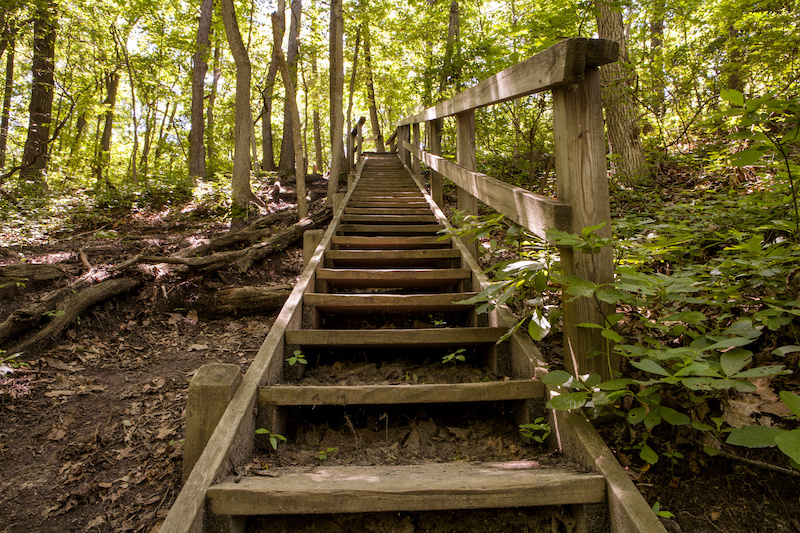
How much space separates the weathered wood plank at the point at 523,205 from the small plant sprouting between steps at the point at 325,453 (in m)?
1.36

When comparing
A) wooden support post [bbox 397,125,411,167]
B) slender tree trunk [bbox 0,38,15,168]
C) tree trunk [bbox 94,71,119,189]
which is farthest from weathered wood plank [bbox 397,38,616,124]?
slender tree trunk [bbox 0,38,15,168]

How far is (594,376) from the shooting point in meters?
1.62

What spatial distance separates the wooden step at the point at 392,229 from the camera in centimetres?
470

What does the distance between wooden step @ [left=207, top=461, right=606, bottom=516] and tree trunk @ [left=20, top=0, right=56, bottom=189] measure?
10655mm

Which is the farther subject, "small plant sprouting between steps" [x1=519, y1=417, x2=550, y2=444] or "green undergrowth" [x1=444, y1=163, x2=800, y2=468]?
"small plant sprouting between steps" [x1=519, y1=417, x2=550, y2=444]

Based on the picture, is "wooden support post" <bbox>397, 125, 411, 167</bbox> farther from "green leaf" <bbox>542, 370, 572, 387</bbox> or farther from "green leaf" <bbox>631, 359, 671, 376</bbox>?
"green leaf" <bbox>631, 359, 671, 376</bbox>

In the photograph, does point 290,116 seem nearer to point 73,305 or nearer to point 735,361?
point 73,305

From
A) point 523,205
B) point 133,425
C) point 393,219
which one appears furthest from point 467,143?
point 133,425

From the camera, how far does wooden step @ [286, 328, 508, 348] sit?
2508mm

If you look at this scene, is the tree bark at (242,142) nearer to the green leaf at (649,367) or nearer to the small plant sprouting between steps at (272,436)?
the small plant sprouting between steps at (272,436)

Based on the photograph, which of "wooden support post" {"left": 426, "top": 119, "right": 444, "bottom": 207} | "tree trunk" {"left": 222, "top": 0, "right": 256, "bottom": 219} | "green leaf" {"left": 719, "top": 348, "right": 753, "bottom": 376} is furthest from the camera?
"tree trunk" {"left": 222, "top": 0, "right": 256, "bottom": 219}

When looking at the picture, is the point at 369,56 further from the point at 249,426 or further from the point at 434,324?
the point at 249,426

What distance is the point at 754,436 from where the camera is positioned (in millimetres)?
1181

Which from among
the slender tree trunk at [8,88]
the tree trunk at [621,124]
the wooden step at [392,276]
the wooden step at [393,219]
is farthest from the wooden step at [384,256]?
the slender tree trunk at [8,88]
